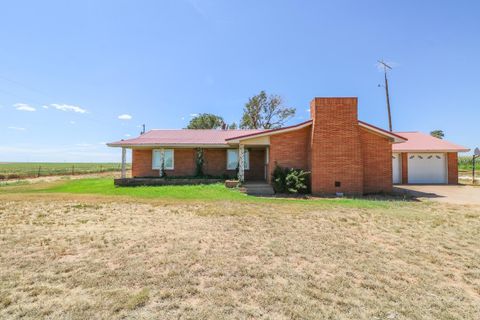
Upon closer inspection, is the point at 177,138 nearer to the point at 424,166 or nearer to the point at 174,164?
the point at 174,164

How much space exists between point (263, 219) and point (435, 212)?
6.14m

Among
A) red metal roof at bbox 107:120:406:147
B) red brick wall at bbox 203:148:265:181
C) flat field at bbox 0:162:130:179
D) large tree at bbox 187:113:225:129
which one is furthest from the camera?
large tree at bbox 187:113:225:129

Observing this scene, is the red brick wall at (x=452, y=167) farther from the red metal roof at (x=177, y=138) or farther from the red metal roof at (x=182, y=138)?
the red metal roof at (x=177, y=138)

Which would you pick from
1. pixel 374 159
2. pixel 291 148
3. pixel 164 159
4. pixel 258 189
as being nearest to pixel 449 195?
pixel 374 159

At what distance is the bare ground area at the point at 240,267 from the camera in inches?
115

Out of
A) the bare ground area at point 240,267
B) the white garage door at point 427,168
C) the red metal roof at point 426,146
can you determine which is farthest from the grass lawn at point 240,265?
the white garage door at point 427,168

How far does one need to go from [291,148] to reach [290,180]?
207 centimetres

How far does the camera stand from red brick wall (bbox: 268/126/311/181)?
1373 centimetres

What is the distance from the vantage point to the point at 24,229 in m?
6.31

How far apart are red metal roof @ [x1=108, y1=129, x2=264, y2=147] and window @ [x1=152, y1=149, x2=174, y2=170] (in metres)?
0.98

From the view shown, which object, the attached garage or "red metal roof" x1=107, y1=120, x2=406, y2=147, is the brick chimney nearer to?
"red metal roof" x1=107, y1=120, x2=406, y2=147

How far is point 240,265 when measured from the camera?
4.15 metres

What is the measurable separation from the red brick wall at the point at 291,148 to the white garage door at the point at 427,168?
385 inches

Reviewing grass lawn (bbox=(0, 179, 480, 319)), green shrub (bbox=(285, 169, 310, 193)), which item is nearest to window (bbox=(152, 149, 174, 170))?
green shrub (bbox=(285, 169, 310, 193))
